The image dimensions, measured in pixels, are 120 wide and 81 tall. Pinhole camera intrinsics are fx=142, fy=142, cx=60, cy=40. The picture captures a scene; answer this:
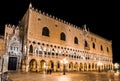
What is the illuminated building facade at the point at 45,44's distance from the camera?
3180 centimetres

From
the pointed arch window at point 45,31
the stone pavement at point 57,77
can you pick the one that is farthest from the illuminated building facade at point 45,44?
the stone pavement at point 57,77

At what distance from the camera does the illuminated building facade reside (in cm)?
3180

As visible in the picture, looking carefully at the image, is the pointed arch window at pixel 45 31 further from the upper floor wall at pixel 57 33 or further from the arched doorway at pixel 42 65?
the arched doorway at pixel 42 65

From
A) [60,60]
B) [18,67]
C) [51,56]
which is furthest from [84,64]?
[18,67]

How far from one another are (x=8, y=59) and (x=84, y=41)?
2730 centimetres

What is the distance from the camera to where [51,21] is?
38562 millimetres

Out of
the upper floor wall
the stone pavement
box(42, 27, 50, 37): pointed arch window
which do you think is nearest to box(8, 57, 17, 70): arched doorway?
the upper floor wall

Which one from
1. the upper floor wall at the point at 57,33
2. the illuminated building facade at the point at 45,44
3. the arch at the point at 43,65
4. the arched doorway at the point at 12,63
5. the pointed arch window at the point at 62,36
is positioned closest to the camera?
the arched doorway at the point at 12,63

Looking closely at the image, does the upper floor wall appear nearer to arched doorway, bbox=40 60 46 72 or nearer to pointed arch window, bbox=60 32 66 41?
pointed arch window, bbox=60 32 66 41

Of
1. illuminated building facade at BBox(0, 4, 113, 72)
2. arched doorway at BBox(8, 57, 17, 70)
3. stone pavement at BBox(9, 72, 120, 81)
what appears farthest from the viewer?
illuminated building facade at BBox(0, 4, 113, 72)

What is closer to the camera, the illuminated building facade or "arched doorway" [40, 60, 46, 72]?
the illuminated building facade

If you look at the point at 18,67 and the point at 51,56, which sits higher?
the point at 51,56

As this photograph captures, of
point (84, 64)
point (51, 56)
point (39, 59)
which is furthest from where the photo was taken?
point (84, 64)

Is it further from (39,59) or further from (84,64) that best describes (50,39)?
(84,64)
